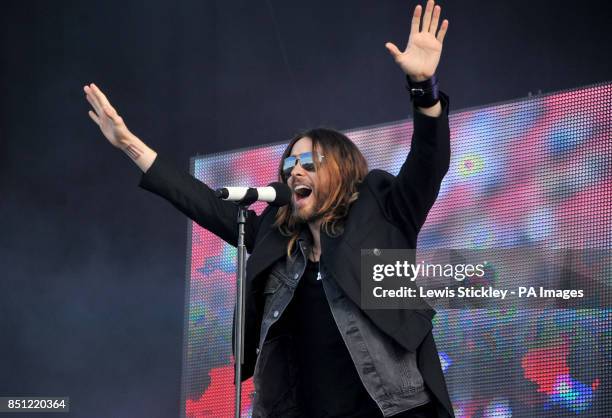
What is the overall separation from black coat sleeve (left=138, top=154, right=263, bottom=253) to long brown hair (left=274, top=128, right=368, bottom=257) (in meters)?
0.15

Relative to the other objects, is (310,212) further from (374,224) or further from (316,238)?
(374,224)

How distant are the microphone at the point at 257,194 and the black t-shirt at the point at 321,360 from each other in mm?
226

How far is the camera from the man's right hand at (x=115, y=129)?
2461 mm

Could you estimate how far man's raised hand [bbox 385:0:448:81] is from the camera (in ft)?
7.13

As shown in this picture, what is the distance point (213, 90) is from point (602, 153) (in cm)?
277

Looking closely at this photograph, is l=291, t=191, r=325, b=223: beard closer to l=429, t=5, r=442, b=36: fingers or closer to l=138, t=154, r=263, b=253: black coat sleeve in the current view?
l=138, t=154, r=263, b=253: black coat sleeve

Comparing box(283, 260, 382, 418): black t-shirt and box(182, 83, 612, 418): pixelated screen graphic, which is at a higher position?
box(182, 83, 612, 418): pixelated screen graphic

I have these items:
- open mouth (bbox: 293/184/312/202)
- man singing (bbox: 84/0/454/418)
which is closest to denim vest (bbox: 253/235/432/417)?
man singing (bbox: 84/0/454/418)

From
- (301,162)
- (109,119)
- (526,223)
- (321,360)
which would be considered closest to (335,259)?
(321,360)

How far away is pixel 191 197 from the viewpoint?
253cm

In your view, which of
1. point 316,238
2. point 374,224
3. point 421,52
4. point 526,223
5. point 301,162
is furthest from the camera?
point 526,223

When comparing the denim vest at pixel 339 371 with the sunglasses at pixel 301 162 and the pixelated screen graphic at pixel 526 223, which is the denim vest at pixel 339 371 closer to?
the sunglasses at pixel 301 162

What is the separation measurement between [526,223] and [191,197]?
165 cm

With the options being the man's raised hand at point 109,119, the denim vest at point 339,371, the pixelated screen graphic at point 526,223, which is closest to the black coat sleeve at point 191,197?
the man's raised hand at point 109,119
